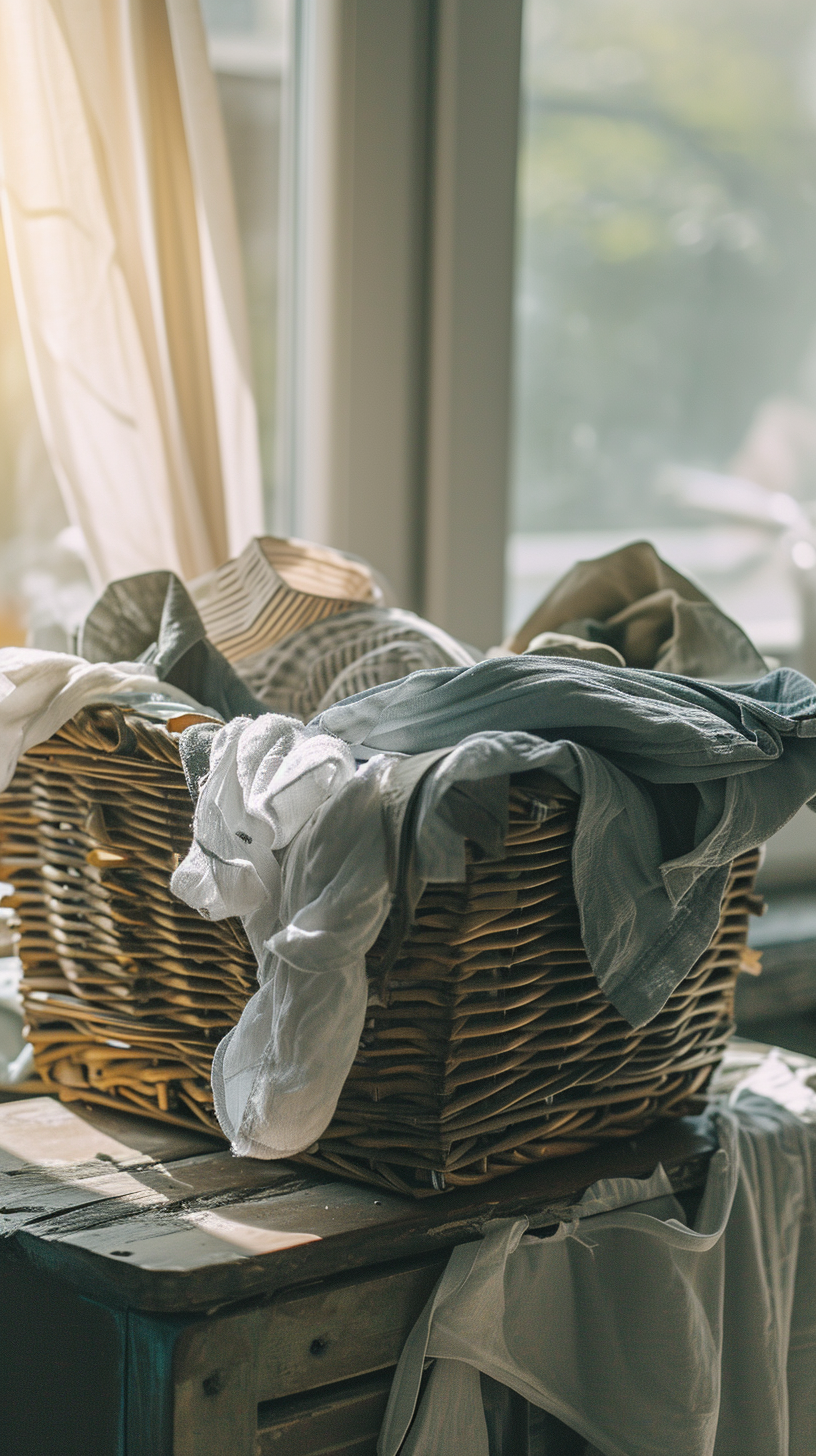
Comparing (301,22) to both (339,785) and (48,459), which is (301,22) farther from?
(339,785)

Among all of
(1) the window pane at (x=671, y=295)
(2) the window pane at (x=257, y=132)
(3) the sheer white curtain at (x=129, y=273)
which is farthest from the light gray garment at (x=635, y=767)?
(1) the window pane at (x=671, y=295)

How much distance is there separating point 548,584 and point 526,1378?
919 mm

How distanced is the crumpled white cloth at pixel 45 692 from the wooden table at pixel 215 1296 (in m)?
0.21

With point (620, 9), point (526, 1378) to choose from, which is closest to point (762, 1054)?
point (526, 1378)

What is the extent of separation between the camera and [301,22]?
1.14 meters

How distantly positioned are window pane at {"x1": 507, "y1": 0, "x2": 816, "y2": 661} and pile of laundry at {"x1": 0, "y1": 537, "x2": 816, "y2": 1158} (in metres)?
0.66

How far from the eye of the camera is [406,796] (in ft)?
1.68

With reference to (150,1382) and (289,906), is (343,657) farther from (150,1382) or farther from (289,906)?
(150,1382)

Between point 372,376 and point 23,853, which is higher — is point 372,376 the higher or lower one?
the higher one

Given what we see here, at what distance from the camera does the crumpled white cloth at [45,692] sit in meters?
0.68

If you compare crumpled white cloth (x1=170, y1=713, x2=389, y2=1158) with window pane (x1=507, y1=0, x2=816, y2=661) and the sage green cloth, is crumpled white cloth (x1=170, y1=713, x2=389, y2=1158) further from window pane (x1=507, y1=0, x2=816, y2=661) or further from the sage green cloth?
window pane (x1=507, y1=0, x2=816, y2=661)

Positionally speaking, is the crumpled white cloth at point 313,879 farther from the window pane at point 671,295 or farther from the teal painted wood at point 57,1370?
the window pane at point 671,295

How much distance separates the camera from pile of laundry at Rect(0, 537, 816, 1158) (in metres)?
0.51

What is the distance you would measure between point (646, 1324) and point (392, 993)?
206mm
